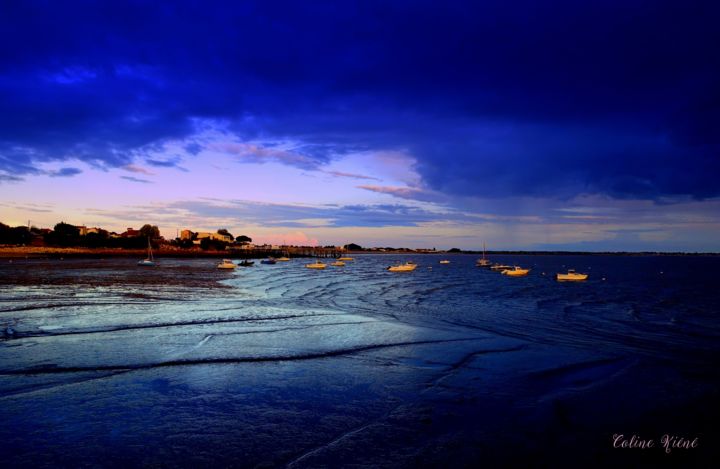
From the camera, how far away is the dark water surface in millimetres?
8430

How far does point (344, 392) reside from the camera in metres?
12.1

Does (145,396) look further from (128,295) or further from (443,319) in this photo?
(128,295)

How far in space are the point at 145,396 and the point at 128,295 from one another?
27.9 m

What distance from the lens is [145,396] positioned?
1139 centimetres

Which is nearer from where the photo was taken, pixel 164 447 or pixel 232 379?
pixel 164 447

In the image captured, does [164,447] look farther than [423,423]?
No

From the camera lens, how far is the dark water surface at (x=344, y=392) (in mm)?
8430

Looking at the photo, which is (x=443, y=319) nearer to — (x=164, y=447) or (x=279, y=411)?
(x=279, y=411)

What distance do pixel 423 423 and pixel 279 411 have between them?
3495mm

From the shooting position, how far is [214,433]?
917 cm

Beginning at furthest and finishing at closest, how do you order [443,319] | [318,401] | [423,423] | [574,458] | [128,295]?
[128,295], [443,319], [318,401], [423,423], [574,458]

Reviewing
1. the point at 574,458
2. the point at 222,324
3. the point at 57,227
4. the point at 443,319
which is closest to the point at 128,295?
the point at 222,324

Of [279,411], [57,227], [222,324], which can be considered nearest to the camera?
[279,411]

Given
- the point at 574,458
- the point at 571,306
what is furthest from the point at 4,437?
the point at 571,306
